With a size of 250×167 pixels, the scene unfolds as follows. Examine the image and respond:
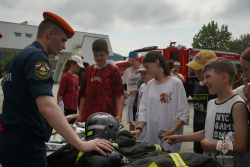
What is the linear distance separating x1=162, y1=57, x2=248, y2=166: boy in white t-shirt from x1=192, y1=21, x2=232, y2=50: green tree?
4855cm

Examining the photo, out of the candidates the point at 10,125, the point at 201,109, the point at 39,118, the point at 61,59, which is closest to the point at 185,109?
the point at 201,109

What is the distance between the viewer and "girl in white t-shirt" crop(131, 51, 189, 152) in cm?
272

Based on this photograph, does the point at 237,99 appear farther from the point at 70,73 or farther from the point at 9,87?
the point at 70,73

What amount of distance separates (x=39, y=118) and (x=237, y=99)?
1528 mm

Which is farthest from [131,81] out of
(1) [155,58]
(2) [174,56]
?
(2) [174,56]

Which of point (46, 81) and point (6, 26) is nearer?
point (46, 81)

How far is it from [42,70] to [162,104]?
1.66m

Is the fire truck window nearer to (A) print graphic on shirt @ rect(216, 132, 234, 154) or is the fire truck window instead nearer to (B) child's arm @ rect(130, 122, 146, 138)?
(B) child's arm @ rect(130, 122, 146, 138)

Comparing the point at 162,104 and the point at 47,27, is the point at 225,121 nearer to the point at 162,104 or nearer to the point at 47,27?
the point at 162,104

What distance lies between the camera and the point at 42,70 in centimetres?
149

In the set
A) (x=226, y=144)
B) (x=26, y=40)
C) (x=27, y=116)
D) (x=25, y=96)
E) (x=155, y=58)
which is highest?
(x=26, y=40)

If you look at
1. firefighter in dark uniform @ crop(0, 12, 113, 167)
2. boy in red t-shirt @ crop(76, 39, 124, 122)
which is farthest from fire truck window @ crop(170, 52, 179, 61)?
firefighter in dark uniform @ crop(0, 12, 113, 167)

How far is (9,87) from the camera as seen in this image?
5.20 feet

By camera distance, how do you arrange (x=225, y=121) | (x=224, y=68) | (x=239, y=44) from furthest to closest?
(x=239, y=44)
(x=224, y=68)
(x=225, y=121)
